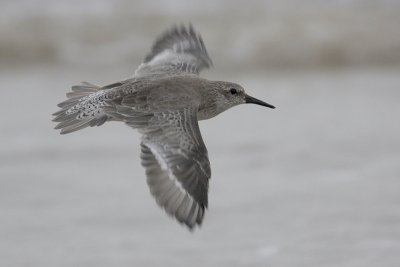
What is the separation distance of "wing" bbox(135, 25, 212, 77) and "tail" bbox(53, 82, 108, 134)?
64cm

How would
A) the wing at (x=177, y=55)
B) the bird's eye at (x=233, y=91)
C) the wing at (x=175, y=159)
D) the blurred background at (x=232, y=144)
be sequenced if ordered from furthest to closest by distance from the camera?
the wing at (x=177, y=55) < the bird's eye at (x=233, y=91) < the blurred background at (x=232, y=144) < the wing at (x=175, y=159)

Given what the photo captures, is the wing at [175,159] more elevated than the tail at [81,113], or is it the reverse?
the tail at [81,113]

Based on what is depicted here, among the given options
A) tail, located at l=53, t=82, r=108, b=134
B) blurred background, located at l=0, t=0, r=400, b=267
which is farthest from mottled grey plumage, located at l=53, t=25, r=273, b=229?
blurred background, located at l=0, t=0, r=400, b=267

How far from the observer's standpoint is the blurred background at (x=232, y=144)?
6.04 meters

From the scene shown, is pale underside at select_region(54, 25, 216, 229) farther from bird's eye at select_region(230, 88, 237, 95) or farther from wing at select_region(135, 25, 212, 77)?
bird's eye at select_region(230, 88, 237, 95)

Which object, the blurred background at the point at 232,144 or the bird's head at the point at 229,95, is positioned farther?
the bird's head at the point at 229,95

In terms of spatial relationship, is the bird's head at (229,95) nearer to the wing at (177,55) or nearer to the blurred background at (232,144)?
the wing at (177,55)

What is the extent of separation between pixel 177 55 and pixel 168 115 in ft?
4.40

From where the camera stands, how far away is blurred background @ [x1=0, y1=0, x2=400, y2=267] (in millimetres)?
6035

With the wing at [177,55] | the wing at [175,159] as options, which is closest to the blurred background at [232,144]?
the wing at [175,159]

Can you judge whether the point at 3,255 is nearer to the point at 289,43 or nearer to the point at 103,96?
the point at 103,96

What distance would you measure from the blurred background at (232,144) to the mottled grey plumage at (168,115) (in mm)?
805

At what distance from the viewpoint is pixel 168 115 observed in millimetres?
5523

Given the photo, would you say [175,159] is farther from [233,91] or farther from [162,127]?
[233,91]
